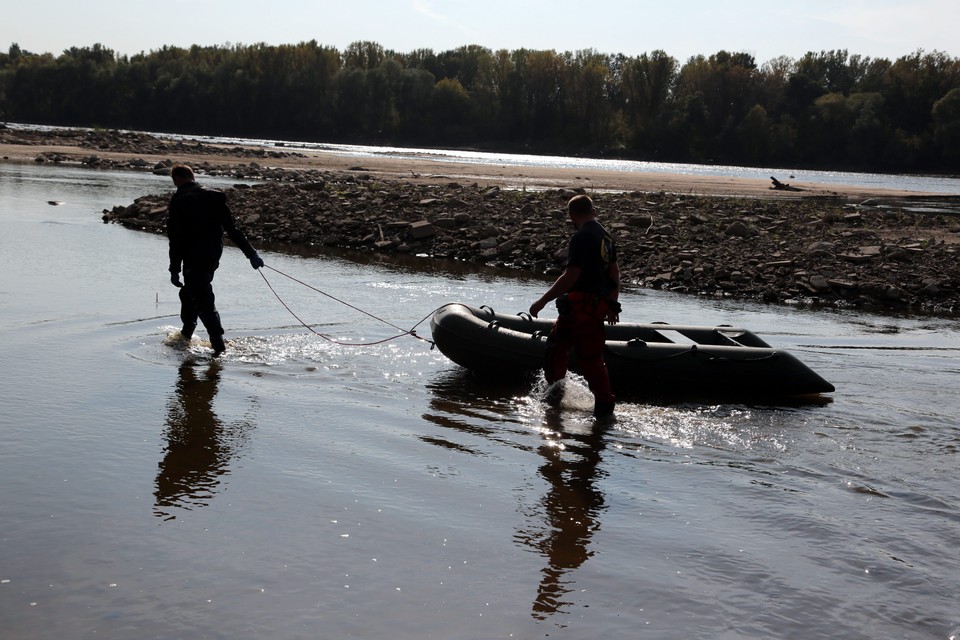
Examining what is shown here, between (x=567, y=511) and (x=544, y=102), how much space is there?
11150cm

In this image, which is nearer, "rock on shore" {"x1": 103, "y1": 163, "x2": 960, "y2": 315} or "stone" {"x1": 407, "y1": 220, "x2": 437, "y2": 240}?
"rock on shore" {"x1": 103, "y1": 163, "x2": 960, "y2": 315}

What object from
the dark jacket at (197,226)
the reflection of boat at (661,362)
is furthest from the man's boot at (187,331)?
the reflection of boat at (661,362)

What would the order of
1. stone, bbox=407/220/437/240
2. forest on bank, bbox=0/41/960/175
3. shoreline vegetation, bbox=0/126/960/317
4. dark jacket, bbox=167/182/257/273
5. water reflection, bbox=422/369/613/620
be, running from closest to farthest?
water reflection, bbox=422/369/613/620
dark jacket, bbox=167/182/257/273
shoreline vegetation, bbox=0/126/960/317
stone, bbox=407/220/437/240
forest on bank, bbox=0/41/960/175

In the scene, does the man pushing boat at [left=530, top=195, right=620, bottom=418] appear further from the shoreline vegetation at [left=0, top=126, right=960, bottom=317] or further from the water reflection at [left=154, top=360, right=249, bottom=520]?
the shoreline vegetation at [left=0, top=126, right=960, bottom=317]

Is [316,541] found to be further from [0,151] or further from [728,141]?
[728,141]

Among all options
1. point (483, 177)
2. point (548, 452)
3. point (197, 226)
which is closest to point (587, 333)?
point (548, 452)

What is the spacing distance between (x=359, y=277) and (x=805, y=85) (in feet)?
331

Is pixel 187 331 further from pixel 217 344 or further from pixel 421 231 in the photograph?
pixel 421 231

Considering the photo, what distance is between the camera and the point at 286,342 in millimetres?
9984

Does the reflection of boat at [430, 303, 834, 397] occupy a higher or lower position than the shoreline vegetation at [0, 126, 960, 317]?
lower

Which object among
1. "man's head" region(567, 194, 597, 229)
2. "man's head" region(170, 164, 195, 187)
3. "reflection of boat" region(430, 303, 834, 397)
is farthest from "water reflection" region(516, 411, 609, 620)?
"man's head" region(170, 164, 195, 187)

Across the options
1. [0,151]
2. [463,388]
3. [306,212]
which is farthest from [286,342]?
[0,151]

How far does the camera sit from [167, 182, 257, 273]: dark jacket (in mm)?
9008

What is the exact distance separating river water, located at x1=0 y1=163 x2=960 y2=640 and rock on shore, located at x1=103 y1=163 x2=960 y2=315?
15.6 feet
